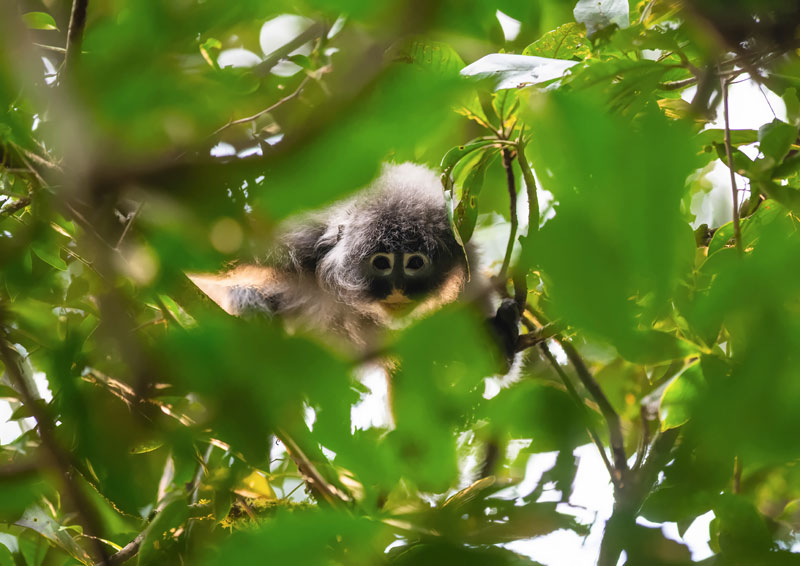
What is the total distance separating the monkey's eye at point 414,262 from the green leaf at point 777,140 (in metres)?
1.24

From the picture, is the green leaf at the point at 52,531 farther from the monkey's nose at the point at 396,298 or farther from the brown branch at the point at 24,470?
the monkey's nose at the point at 396,298

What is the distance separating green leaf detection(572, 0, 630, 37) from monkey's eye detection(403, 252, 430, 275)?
1.18m

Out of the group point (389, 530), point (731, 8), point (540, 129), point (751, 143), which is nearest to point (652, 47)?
point (731, 8)

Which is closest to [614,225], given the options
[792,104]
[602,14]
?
[602,14]

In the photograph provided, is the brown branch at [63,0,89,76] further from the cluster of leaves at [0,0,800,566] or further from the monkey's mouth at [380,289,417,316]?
the monkey's mouth at [380,289,417,316]

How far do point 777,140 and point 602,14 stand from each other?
0.25 m

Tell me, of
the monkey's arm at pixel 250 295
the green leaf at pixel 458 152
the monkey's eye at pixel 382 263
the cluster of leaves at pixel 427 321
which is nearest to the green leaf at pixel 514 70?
the cluster of leaves at pixel 427 321

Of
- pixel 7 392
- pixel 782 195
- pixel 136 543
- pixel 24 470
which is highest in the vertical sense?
pixel 782 195

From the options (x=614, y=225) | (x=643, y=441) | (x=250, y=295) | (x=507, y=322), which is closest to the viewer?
(x=614, y=225)

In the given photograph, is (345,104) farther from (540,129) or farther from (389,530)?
(389,530)

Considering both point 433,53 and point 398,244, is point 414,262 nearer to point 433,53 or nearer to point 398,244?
point 398,244

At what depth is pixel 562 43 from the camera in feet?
3.34

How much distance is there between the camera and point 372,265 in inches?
79.6

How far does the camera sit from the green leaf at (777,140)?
0.78 meters
